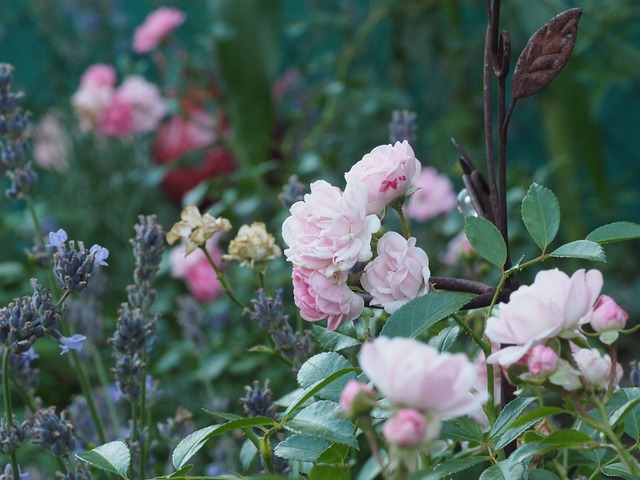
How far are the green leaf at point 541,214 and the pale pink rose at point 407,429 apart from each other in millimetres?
215

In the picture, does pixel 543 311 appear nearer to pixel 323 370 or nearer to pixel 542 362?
pixel 542 362

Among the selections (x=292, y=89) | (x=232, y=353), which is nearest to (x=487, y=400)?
(x=232, y=353)

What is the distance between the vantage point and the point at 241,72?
1886mm

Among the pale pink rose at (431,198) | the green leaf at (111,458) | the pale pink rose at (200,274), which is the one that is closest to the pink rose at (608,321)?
the green leaf at (111,458)

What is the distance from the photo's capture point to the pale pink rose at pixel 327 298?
0.52 metres

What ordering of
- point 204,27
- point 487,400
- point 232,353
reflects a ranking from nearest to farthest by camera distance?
point 487,400 → point 232,353 → point 204,27

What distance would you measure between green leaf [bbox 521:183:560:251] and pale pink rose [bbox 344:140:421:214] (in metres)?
0.07

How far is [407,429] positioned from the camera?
13.2 inches

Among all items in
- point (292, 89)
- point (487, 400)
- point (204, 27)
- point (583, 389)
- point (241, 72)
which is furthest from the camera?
point (204, 27)

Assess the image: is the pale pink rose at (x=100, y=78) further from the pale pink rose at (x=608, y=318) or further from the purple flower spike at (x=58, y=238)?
the pale pink rose at (x=608, y=318)

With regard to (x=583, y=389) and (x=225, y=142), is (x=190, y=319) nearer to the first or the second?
(x=583, y=389)

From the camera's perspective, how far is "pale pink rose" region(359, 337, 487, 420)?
34 centimetres

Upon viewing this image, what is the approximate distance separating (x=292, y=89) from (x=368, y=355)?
2186 millimetres

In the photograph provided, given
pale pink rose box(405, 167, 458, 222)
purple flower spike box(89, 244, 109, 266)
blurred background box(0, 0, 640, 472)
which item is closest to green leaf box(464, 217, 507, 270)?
purple flower spike box(89, 244, 109, 266)
